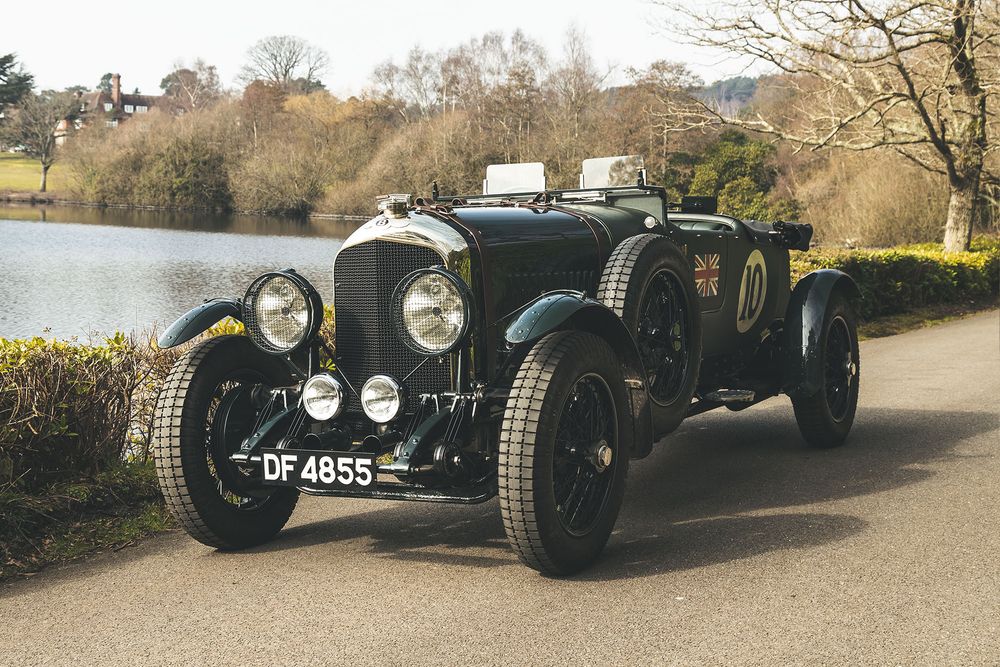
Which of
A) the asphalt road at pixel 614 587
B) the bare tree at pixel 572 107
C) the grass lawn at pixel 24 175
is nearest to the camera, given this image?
the asphalt road at pixel 614 587

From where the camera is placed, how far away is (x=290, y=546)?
17.7 ft

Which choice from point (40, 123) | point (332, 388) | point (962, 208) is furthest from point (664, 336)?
point (40, 123)

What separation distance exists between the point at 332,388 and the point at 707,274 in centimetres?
300

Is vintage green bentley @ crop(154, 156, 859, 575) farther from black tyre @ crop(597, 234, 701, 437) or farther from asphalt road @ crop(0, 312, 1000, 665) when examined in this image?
asphalt road @ crop(0, 312, 1000, 665)

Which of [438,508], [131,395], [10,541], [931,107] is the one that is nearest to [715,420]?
[438,508]

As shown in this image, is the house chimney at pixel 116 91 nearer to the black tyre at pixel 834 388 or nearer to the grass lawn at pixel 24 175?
the grass lawn at pixel 24 175

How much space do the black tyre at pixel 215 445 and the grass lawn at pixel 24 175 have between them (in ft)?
256

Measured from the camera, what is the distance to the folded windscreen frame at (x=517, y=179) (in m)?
7.12

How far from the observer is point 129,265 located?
30109 mm

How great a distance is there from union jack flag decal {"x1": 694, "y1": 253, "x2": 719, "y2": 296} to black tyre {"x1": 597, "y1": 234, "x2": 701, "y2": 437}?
2.44 ft

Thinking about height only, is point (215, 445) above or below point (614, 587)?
above

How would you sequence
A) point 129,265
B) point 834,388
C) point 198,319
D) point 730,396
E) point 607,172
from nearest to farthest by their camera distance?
point 198,319, point 730,396, point 607,172, point 834,388, point 129,265

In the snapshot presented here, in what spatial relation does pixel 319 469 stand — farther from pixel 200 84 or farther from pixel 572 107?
pixel 200 84

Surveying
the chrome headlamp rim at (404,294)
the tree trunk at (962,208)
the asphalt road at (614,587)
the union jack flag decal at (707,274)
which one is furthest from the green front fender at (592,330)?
the tree trunk at (962,208)
